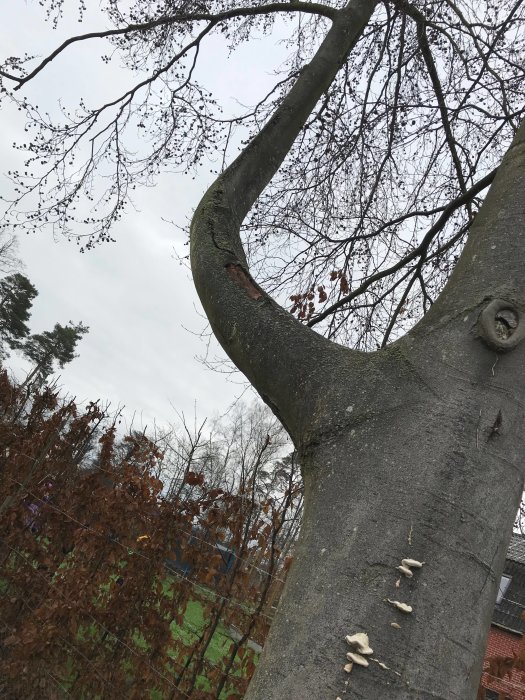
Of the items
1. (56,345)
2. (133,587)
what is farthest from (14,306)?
(133,587)

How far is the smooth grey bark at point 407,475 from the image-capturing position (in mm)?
734

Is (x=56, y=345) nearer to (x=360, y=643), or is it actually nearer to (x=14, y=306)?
(x=14, y=306)

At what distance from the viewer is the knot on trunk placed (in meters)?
0.92

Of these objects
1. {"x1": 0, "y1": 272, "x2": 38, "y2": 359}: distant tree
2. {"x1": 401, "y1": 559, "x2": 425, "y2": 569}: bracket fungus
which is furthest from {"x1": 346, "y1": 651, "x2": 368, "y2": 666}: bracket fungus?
{"x1": 0, "y1": 272, "x2": 38, "y2": 359}: distant tree

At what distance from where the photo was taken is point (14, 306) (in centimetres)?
3481

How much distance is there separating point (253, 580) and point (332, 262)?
8.43 ft

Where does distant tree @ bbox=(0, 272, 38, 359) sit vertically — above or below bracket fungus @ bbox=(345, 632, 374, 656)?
above

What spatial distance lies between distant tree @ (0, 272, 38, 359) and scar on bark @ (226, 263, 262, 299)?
36311 mm

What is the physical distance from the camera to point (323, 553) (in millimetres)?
817

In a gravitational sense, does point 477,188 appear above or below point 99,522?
above

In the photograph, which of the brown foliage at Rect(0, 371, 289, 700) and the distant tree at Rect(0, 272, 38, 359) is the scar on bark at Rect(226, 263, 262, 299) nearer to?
the brown foliage at Rect(0, 371, 289, 700)

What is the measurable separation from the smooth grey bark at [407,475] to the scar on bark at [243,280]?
11cm

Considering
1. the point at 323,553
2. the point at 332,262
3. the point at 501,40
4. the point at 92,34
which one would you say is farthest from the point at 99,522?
the point at 501,40

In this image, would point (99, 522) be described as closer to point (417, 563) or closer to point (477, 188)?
point (477, 188)
